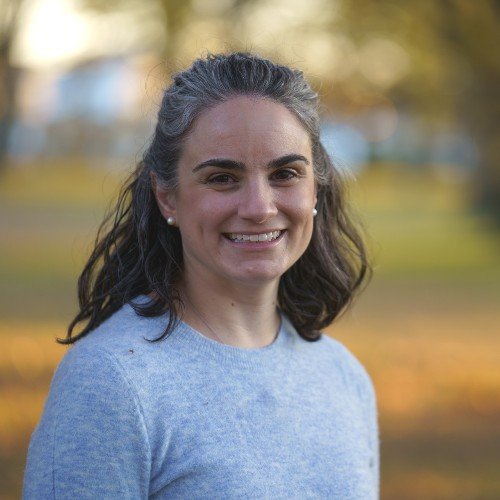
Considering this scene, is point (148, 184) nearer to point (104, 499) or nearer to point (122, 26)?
point (104, 499)

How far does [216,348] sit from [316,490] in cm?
42

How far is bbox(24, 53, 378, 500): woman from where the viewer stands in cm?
199

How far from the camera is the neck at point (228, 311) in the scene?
2336 mm

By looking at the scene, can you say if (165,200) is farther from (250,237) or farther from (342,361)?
(342,361)

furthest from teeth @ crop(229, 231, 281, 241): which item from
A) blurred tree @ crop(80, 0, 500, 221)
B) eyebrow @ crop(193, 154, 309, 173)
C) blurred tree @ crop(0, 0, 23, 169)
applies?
blurred tree @ crop(0, 0, 23, 169)

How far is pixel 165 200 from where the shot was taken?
242 centimetres

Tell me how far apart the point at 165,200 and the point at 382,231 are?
19.1 metres

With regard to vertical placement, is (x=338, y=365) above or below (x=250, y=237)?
below

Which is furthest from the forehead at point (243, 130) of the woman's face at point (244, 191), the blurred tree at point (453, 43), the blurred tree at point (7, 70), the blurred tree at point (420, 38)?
the blurred tree at point (7, 70)

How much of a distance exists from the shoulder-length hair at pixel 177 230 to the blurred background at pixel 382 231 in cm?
29

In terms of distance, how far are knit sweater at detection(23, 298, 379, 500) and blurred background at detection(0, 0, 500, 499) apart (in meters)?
0.82

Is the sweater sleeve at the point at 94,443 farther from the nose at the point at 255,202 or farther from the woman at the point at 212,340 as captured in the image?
the nose at the point at 255,202

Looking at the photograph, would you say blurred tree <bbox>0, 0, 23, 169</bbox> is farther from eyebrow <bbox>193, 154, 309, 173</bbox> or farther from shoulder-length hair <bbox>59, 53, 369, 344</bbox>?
eyebrow <bbox>193, 154, 309, 173</bbox>

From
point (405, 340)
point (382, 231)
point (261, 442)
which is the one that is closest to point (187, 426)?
point (261, 442)
